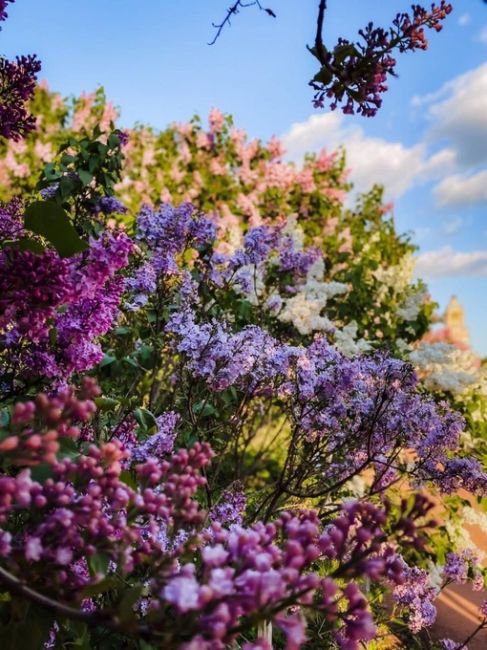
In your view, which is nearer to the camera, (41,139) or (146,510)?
(146,510)

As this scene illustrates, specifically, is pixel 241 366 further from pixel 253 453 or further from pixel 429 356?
pixel 253 453

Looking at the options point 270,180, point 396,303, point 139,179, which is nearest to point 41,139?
point 139,179

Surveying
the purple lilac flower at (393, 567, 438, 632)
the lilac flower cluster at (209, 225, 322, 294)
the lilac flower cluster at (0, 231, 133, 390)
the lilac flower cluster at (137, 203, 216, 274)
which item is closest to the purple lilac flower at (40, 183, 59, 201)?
the lilac flower cluster at (137, 203, 216, 274)

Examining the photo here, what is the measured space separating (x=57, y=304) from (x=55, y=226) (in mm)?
221

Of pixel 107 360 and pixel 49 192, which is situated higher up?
pixel 49 192

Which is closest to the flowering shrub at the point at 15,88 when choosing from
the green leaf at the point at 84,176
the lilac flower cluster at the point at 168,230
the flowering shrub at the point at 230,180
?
the green leaf at the point at 84,176

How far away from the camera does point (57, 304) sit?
4.89 feet

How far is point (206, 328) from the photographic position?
10.2ft

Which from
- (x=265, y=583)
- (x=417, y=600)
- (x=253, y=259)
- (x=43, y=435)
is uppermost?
(x=253, y=259)

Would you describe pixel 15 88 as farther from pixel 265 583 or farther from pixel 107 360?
pixel 265 583

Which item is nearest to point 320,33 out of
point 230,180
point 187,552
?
point 187,552

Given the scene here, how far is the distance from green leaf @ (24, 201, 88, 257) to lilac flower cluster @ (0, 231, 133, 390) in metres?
0.04

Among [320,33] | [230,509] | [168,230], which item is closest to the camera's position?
[320,33]

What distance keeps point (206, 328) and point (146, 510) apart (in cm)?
196
